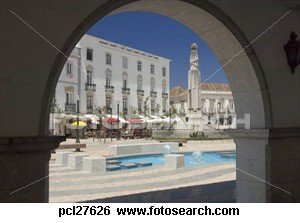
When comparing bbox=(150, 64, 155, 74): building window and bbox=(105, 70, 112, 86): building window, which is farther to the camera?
bbox=(150, 64, 155, 74): building window

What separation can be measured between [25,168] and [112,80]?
42637 mm

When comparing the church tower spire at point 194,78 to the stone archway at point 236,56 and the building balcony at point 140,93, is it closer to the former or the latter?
the building balcony at point 140,93

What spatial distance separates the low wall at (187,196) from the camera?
6785 millimetres

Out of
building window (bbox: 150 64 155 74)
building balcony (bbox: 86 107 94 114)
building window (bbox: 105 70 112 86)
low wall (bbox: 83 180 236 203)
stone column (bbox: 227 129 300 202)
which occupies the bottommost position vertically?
low wall (bbox: 83 180 236 203)

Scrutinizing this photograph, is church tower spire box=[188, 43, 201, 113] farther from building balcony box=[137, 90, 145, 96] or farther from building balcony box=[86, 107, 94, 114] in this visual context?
building balcony box=[137, 90, 145, 96]

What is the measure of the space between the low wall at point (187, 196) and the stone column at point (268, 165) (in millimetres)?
1116

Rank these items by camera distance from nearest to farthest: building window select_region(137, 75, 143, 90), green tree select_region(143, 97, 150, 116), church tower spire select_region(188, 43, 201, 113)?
church tower spire select_region(188, 43, 201, 113) < green tree select_region(143, 97, 150, 116) < building window select_region(137, 75, 143, 90)

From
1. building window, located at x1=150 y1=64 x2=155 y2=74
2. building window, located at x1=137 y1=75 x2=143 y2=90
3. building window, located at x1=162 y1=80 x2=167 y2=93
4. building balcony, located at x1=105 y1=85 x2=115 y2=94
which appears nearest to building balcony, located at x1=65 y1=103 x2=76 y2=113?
building balcony, located at x1=105 y1=85 x2=115 y2=94

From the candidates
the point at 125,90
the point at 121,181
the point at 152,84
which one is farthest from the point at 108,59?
the point at 121,181

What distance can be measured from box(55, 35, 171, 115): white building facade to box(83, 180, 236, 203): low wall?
3069cm

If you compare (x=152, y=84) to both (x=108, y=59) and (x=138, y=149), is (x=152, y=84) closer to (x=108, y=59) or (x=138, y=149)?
(x=108, y=59)

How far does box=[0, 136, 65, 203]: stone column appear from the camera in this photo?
3301 mm

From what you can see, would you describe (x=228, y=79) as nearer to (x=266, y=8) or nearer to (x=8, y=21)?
(x=266, y=8)

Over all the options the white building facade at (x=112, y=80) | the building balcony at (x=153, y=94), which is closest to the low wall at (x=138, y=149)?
the white building facade at (x=112, y=80)
